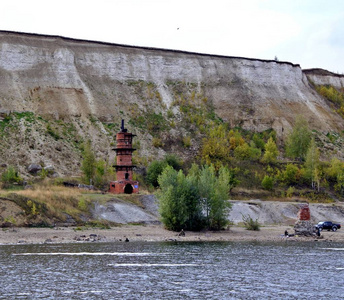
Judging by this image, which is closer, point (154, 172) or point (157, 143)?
point (154, 172)

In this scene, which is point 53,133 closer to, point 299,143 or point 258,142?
point 258,142

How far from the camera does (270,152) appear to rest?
8694 centimetres

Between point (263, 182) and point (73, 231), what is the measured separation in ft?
112

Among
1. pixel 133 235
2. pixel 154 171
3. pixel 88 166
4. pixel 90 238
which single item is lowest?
pixel 90 238

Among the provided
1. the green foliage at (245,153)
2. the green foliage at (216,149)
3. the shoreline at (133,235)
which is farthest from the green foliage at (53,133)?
the shoreline at (133,235)

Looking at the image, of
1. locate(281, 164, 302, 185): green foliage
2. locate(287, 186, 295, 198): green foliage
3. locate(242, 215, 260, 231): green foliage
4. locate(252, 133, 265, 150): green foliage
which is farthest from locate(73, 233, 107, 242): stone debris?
locate(252, 133, 265, 150): green foliage

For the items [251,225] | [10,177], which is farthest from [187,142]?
[251,225]

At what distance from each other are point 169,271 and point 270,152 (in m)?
54.8

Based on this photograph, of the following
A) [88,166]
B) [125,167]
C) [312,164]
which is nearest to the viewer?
[125,167]

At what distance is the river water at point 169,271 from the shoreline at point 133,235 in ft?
9.16

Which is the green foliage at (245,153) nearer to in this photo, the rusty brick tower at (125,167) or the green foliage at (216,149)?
the green foliage at (216,149)

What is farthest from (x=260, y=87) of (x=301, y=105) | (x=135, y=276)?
(x=135, y=276)

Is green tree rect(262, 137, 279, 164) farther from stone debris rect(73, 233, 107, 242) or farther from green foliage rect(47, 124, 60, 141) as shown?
stone debris rect(73, 233, 107, 242)

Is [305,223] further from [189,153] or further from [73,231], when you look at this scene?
[189,153]
